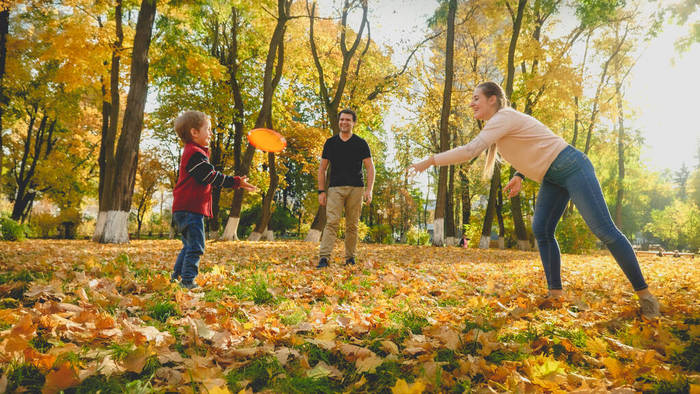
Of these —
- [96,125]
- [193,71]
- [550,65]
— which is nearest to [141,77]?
[193,71]

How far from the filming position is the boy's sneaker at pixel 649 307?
284 cm

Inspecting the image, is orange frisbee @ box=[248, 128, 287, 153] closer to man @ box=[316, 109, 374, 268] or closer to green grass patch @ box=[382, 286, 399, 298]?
man @ box=[316, 109, 374, 268]

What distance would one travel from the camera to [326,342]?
81.2 inches

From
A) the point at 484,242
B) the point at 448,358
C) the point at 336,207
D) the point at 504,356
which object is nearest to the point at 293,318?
the point at 448,358

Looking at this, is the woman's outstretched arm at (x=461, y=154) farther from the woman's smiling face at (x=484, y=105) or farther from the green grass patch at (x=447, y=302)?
the green grass patch at (x=447, y=302)

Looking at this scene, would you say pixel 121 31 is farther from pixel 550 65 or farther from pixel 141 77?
pixel 550 65

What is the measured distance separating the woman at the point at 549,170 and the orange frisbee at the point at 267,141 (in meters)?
2.62

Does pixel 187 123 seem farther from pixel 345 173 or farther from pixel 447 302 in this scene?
pixel 447 302

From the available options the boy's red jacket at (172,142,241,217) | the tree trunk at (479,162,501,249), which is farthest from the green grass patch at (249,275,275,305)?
the tree trunk at (479,162,501,249)

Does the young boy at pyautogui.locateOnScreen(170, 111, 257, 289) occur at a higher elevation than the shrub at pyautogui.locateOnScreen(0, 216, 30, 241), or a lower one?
higher

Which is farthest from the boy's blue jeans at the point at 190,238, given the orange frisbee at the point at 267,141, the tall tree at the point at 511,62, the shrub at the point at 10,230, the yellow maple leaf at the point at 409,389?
the shrub at the point at 10,230

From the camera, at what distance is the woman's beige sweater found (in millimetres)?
3180

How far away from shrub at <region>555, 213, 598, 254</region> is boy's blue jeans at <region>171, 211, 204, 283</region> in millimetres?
16320

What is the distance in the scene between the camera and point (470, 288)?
436cm
